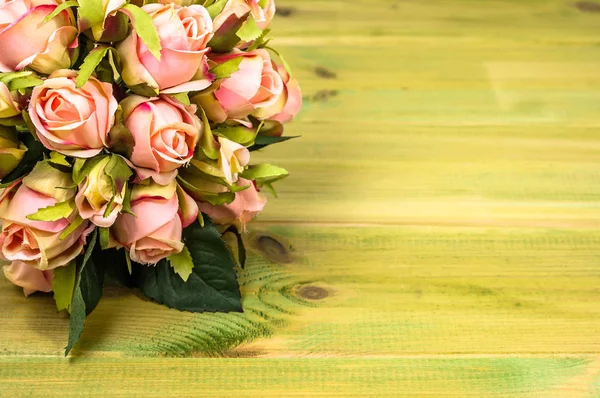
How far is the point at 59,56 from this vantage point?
29.9 inches

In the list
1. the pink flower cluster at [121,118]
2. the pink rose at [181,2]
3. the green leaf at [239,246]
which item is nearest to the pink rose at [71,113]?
the pink flower cluster at [121,118]

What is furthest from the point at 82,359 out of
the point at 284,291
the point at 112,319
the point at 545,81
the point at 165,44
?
the point at 545,81

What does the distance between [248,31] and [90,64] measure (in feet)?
0.53

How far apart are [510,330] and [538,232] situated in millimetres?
168

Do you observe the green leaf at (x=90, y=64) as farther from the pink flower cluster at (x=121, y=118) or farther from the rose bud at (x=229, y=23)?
the rose bud at (x=229, y=23)

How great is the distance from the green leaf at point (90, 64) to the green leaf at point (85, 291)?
0.50ft

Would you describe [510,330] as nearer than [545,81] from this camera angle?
Yes

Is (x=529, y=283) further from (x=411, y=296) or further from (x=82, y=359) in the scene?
(x=82, y=359)

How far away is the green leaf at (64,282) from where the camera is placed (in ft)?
2.75

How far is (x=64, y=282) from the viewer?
842mm

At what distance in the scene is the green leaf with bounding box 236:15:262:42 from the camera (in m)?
0.82

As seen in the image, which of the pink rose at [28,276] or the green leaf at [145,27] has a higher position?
the green leaf at [145,27]

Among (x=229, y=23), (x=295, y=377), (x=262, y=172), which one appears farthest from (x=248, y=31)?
(x=295, y=377)

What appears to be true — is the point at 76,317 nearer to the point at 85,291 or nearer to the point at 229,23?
the point at 85,291
